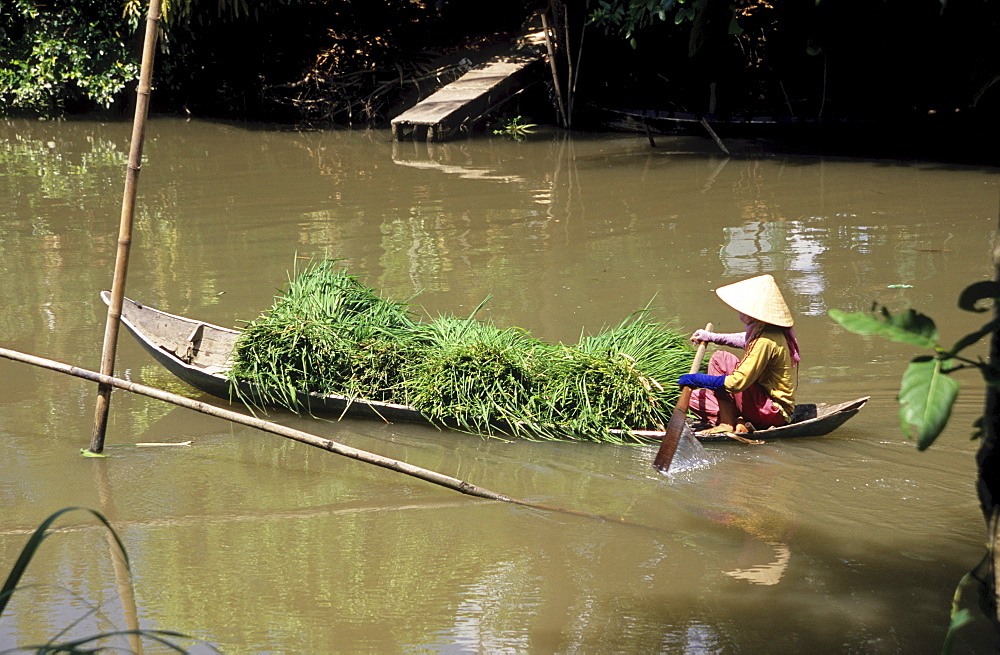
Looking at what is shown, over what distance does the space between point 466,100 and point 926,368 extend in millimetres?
12916

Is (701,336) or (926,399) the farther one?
(701,336)

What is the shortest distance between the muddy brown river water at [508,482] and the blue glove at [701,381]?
0.37 m

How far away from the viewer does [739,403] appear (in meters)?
5.08

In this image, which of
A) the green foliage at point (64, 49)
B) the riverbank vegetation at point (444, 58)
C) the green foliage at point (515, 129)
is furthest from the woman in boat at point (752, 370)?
the green foliage at point (64, 49)

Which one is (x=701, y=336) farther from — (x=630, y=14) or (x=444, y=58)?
(x=444, y=58)

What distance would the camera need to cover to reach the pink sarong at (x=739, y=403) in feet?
16.5

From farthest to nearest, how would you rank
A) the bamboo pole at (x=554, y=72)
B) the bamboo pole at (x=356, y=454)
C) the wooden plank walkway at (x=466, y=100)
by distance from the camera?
1. the wooden plank walkway at (x=466, y=100)
2. the bamboo pole at (x=554, y=72)
3. the bamboo pole at (x=356, y=454)

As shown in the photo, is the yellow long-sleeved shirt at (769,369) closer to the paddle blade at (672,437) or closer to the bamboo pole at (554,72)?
the paddle blade at (672,437)

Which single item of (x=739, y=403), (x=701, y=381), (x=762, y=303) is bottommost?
(x=739, y=403)

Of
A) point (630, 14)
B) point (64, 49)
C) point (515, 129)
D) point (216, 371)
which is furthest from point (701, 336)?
point (64, 49)

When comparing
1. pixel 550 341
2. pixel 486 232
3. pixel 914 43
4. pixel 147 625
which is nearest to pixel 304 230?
pixel 486 232

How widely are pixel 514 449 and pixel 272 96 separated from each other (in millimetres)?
12144

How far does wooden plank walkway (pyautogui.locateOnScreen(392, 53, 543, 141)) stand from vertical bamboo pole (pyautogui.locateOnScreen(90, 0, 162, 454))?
8.81m

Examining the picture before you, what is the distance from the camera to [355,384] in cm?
→ 552
